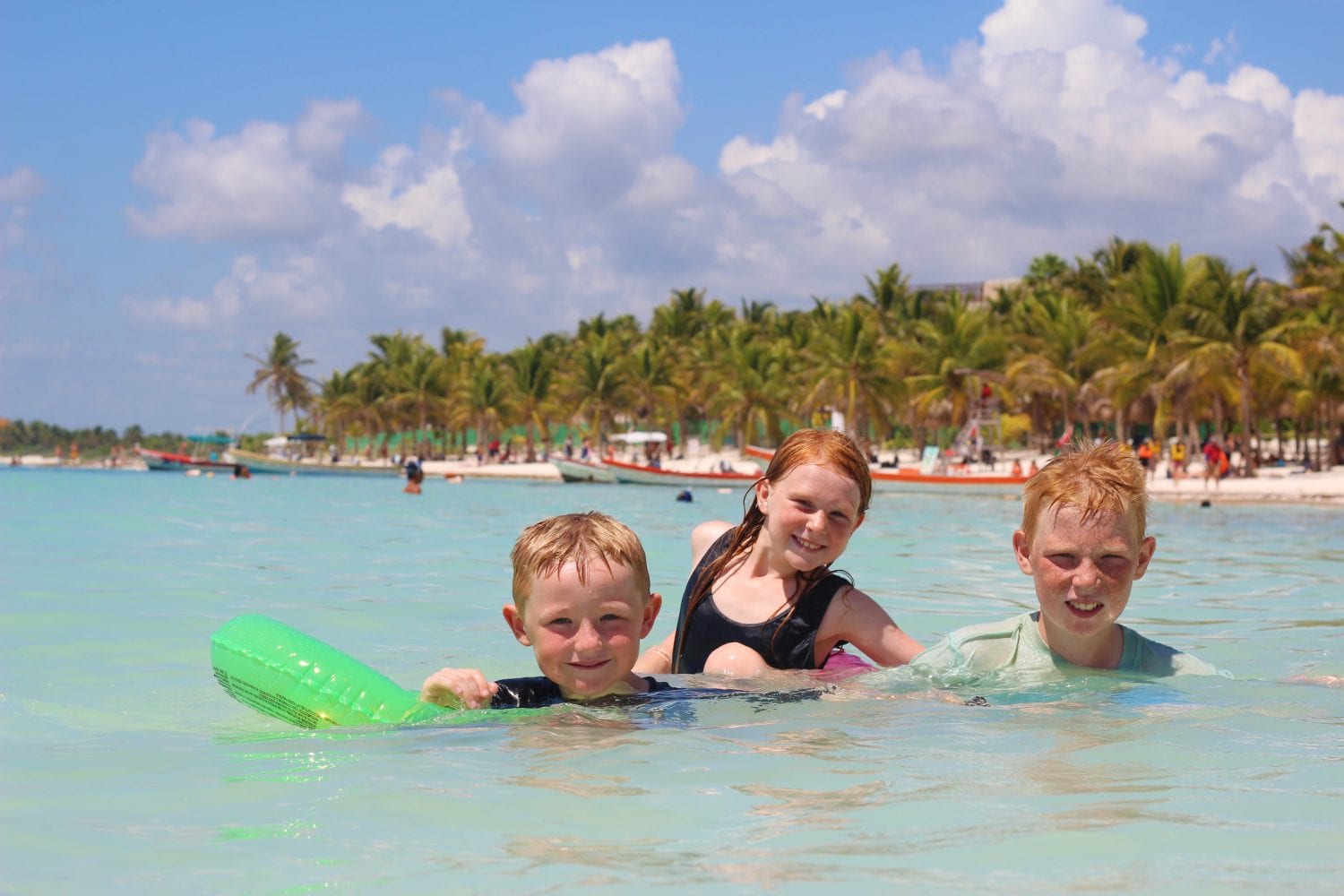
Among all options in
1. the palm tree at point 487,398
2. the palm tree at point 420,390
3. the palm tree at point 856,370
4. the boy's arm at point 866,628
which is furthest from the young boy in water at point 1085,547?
the palm tree at point 420,390

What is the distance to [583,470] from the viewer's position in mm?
47875

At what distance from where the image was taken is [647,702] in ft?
12.9

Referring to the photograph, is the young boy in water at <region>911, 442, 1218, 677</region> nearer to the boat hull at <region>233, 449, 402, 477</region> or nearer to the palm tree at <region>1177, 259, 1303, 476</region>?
the palm tree at <region>1177, 259, 1303, 476</region>

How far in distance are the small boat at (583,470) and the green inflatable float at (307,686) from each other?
139ft

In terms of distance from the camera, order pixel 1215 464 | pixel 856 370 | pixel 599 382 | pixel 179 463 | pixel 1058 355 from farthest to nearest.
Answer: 1. pixel 179 463
2. pixel 599 382
3. pixel 856 370
4. pixel 1058 355
5. pixel 1215 464

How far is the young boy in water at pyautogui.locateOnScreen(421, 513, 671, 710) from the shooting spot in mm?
3385

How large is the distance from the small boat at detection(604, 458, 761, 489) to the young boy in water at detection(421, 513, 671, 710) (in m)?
35.3

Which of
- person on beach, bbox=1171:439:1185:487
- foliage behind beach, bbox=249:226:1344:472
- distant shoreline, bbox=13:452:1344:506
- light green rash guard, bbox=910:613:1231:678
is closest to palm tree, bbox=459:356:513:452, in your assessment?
foliage behind beach, bbox=249:226:1344:472

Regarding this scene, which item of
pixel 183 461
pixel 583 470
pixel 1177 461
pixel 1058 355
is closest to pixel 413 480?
pixel 583 470

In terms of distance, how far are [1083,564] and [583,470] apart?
4432 cm

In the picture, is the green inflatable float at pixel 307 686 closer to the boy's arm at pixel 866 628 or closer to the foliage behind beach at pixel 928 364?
the boy's arm at pixel 866 628

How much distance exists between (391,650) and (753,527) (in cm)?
310

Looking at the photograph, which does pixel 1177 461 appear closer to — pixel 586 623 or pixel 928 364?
pixel 928 364

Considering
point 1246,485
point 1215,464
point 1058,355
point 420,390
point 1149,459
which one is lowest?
point 1246,485
